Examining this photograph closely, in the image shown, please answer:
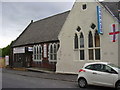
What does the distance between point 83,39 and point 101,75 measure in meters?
8.47

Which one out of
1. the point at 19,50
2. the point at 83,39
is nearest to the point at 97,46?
the point at 83,39

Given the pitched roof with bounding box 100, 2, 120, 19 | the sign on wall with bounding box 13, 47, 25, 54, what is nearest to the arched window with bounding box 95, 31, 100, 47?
the pitched roof with bounding box 100, 2, 120, 19

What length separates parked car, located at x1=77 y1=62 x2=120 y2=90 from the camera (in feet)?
34.5

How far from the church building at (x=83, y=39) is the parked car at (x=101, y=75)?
191 inches

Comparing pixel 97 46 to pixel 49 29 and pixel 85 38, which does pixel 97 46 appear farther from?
pixel 49 29

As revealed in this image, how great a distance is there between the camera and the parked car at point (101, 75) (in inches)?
414

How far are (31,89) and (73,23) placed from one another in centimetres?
1067

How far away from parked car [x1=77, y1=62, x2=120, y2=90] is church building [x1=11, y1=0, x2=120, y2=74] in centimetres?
486

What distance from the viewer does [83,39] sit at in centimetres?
1912

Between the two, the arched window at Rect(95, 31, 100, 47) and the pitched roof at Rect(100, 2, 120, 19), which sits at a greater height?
the pitched roof at Rect(100, 2, 120, 19)

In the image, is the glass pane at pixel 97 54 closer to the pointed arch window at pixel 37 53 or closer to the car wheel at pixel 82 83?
the car wheel at pixel 82 83

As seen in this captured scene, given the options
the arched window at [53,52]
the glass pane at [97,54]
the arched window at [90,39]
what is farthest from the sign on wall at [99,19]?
the arched window at [53,52]

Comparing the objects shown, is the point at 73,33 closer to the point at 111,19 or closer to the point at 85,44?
the point at 85,44

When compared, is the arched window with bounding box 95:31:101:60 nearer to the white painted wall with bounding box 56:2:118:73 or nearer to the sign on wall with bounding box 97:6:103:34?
the white painted wall with bounding box 56:2:118:73
